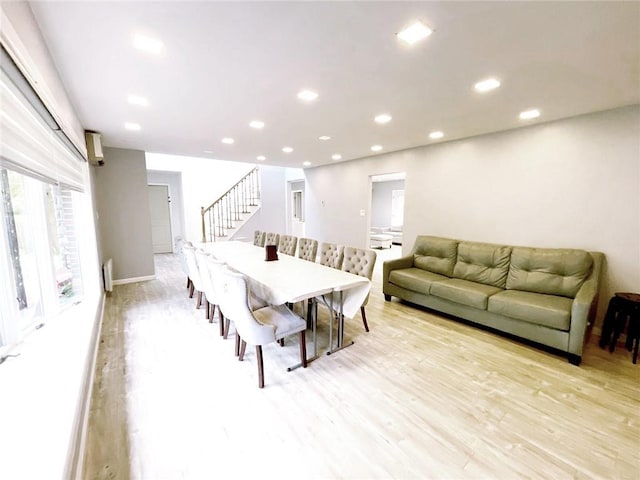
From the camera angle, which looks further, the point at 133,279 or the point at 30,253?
the point at 133,279

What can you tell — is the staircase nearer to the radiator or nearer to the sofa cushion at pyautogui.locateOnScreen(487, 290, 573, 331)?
the radiator

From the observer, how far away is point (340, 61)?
187 centimetres

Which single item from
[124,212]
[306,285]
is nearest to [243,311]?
[306,285]

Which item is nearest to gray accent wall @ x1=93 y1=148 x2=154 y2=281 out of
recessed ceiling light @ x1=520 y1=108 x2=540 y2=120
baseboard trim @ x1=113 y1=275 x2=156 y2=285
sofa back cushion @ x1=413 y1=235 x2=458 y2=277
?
baseboard trim @ x1=113 y1=275 x2=156 y2=285

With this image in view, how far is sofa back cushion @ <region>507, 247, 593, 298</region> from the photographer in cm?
286

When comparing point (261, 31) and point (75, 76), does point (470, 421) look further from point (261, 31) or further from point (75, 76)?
point (75, 76)

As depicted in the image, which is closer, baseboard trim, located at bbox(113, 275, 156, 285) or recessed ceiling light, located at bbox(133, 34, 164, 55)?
recessed ceiling light, located at bbox(133, 34, 164, 55)

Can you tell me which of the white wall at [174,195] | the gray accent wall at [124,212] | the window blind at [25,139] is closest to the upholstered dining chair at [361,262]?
the window blind at [25,139]

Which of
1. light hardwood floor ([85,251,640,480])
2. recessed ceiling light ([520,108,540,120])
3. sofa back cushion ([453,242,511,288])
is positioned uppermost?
recessed ceiling light ([520,108,540,120])

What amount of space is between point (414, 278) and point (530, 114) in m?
2.32

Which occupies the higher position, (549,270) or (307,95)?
(307,95)

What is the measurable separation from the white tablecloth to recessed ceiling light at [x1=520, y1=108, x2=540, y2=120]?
2.55m

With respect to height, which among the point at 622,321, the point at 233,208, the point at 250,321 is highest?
the point at 233,208

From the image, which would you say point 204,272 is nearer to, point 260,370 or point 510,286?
point 260,370
